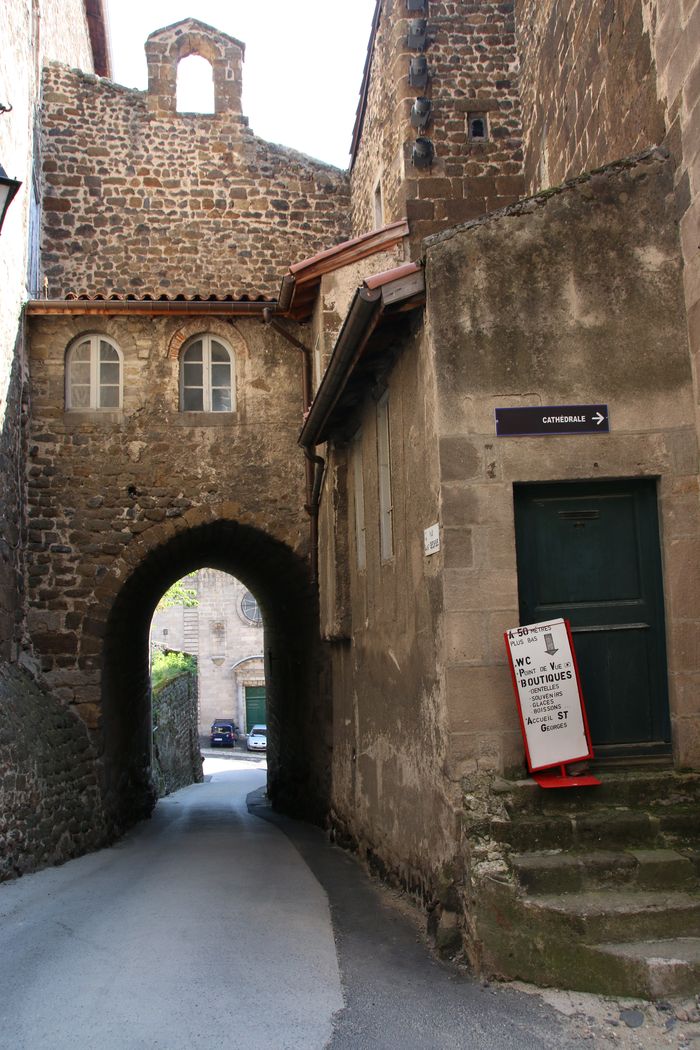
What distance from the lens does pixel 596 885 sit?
4754 mm

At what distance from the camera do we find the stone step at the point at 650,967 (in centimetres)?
419

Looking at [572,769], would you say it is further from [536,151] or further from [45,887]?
[536,151]

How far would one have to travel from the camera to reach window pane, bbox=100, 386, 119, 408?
37.2 ft

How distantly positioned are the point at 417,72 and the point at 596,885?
997cm

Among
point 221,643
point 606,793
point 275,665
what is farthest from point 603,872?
point 221,643

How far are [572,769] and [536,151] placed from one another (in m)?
7.93

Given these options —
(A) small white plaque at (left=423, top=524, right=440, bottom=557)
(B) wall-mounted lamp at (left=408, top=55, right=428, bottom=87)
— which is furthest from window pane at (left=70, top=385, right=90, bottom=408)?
(A) small white plaque at (left=423, top=524, right=440, bottom=557)

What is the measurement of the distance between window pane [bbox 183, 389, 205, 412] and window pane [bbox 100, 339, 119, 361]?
940 mm

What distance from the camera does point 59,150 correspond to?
14195mm

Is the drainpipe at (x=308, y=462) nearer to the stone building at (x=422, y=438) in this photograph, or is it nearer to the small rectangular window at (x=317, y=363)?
the stone building at (x=422, y=438)

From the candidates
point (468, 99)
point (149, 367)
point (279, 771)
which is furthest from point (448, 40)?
point (279, 771)

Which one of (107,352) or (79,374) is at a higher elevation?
(107,352)

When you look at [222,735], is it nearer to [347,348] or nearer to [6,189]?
[347,348]

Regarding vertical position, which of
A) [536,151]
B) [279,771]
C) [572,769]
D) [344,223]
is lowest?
[279,771]
